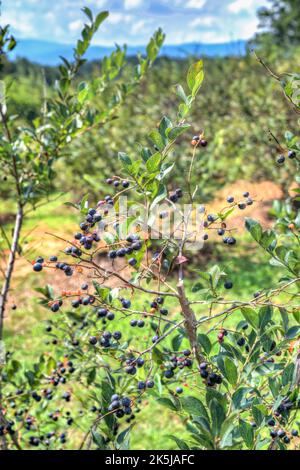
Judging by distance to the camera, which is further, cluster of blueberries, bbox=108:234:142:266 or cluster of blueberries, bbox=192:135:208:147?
cluster of blueberries, bbox=192:135:208:147

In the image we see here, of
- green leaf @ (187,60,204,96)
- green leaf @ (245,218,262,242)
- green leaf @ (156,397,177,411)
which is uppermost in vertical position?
green leaf @ (187,60,204,96)

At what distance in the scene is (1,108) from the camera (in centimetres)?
225

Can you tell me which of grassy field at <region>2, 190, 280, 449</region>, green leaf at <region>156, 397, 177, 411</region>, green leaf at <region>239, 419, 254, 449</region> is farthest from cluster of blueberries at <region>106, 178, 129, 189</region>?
grassy field at <region>2, 190, 280, 449</region>

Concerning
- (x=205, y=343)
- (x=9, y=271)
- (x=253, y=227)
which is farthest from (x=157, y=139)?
(x=9, y=271)

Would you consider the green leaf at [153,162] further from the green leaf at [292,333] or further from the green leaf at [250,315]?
the green leaf at [292,333]

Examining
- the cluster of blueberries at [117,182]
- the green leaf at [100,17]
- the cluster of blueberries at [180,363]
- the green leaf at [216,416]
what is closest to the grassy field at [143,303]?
the green leaf at [100,17]

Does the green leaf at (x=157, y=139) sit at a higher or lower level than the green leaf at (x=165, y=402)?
higher

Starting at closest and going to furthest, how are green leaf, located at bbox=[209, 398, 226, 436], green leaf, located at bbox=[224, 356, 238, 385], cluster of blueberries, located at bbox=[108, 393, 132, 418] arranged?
1. green leaf, located at bbox=[209, 398, 226, 436]
2. green leaf, located at bbox=[224, 356, 238, 385]
3. cluster of blueberries, located at bbox=[108, 393, 132, 418]

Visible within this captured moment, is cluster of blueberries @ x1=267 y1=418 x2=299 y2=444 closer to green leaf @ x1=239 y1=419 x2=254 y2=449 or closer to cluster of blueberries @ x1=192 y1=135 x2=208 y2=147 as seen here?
green leaf @ x1=239 y1=419 x2=254 y2=449

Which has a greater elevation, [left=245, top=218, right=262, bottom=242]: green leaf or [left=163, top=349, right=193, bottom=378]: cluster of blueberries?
[left=245, top=218, right=262, bottom=242]: green leaf
